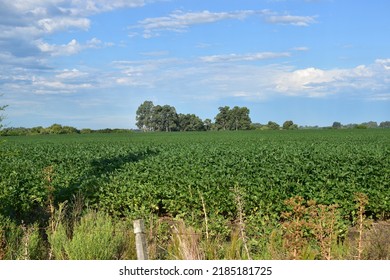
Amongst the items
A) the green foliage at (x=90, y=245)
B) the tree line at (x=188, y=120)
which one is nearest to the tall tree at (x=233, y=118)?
the tree line at (x=188, y=120)

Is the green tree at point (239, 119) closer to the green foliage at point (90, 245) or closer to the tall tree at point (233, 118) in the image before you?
the tall tree at point (233, 118)

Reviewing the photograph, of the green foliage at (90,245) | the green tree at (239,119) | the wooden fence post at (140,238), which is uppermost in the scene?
the green tree at (239,119)

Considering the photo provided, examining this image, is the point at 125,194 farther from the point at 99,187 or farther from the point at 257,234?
the point at 257,234

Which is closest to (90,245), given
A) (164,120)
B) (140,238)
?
(140,238)

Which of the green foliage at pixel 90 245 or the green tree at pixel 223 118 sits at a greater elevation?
the green tree at pixel 223 118

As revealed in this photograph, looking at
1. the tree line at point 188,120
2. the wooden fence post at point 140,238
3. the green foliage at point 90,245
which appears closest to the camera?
the wooden fence post at point 140,238

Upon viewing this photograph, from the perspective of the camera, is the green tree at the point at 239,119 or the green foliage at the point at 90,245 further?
the green tree at the point at 239,119

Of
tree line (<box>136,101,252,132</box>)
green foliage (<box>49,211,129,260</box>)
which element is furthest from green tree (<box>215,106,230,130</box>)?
green foliage (<box>49,211,129,260</box>)

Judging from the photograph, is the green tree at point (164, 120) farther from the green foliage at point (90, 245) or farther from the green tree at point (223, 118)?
the green foliage at point (90, 245)

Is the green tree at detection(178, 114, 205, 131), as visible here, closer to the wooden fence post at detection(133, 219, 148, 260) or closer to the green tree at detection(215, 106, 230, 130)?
the green tree at detection(215, 106, 230, 130)

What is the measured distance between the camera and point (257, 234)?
8.10 m

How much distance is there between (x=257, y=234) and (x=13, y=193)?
17.7 feet

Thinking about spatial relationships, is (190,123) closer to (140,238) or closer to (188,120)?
(188,120)

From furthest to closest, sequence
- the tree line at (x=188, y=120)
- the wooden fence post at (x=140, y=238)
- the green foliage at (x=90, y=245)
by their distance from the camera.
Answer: the tree line at (x=188, y=120)
the green foliage at (x=90, y=245)
the wooden fence post at (x=140, y=238)
